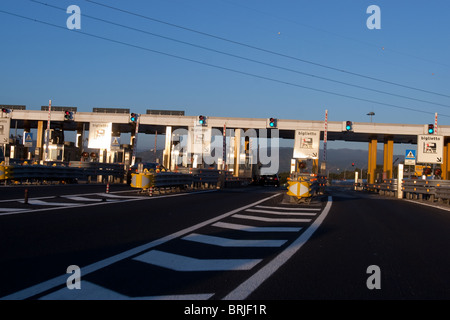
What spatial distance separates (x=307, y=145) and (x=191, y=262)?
86.7 feet

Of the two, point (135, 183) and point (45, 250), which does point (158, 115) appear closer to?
point (135, 183)

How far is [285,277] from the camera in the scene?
6.46 meters

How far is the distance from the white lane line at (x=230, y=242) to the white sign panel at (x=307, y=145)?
915 inches

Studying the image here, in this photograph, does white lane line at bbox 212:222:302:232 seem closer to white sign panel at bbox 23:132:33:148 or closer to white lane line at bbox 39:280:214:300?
white lane line at bbox 39:280:214:300

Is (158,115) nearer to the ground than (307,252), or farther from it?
farther from it

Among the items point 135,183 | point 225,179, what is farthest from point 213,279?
point 225,179

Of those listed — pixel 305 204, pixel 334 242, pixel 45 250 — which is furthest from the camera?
pixel 305 204

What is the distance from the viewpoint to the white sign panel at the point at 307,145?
3266 centimetres

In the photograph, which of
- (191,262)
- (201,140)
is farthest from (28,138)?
(191,262)

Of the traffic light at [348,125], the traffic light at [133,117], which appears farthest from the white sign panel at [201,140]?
the traffic light at [348,125]

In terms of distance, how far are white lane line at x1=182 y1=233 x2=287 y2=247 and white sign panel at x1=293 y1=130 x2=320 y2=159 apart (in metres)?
23.3

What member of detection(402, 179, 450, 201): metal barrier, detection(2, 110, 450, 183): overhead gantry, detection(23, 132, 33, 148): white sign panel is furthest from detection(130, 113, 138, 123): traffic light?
detection(402, 179, 450, 201): metal barrier

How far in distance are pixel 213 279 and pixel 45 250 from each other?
3187 millimetres

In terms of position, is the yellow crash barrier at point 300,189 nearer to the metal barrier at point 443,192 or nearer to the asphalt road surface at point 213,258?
the asphalt road surface at point 213,258
